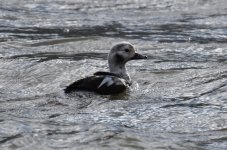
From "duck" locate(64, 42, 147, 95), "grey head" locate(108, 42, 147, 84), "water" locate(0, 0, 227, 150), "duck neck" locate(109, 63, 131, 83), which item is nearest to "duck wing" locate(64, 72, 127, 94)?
"duck" locate(64, 42, 147, 95)

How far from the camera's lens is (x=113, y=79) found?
42.6 feet

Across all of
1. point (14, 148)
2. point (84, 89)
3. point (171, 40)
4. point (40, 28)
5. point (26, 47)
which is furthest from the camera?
point (40, 28)

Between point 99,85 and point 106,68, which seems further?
point 106,68

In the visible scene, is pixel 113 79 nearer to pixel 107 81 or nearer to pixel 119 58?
pixel 107 81

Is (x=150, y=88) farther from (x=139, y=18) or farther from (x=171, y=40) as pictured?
(x=139, y=18)

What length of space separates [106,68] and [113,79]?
2854 mm

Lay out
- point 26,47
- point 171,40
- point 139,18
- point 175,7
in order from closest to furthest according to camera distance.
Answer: point 26,47, point 171,40, point 139,18, point 175,7

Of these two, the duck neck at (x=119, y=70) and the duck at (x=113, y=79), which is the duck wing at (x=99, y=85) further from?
the duck neck at (x=119, y=70)

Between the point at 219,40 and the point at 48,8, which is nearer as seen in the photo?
the point at 219,40

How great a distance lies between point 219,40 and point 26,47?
15.2 feet

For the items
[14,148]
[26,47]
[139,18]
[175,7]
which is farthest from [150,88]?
[175,7]

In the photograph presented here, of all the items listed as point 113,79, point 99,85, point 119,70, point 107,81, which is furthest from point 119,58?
point 99,85

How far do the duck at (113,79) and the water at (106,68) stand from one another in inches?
4.8

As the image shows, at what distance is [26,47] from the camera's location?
18359mm
